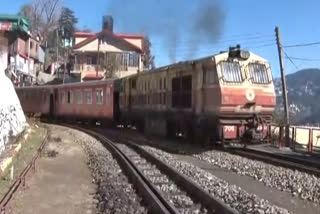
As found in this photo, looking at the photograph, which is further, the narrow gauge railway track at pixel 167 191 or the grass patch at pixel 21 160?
the grass patch at pixel 21 160

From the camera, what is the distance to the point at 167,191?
36.9 feet

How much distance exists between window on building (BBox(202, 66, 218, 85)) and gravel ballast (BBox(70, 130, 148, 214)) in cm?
438

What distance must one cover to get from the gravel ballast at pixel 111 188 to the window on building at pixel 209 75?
438cm

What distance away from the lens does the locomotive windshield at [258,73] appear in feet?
66.6

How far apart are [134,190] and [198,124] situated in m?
9.52

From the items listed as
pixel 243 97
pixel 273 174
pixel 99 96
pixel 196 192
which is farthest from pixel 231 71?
pixel 99 96

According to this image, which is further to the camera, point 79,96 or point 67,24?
point 67,24

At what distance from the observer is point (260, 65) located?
20.7 meters

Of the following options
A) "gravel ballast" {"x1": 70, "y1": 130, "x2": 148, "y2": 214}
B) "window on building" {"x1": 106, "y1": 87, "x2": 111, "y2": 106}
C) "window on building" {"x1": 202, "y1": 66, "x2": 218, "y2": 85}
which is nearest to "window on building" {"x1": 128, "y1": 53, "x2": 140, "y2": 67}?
"window on building" {"x1": 106, "y1": 87, "x2": 111, "y2": 106}

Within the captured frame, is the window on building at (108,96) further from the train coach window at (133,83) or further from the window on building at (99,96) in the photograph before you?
the train coach window at (133,83)

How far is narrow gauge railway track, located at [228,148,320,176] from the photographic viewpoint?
48.5 ft

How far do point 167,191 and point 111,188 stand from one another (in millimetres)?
1227

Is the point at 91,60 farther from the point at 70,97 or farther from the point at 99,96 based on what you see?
the point at 99,96

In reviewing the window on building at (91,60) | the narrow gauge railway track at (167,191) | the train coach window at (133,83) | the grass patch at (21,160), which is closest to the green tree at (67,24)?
the window on building at (91,60)
